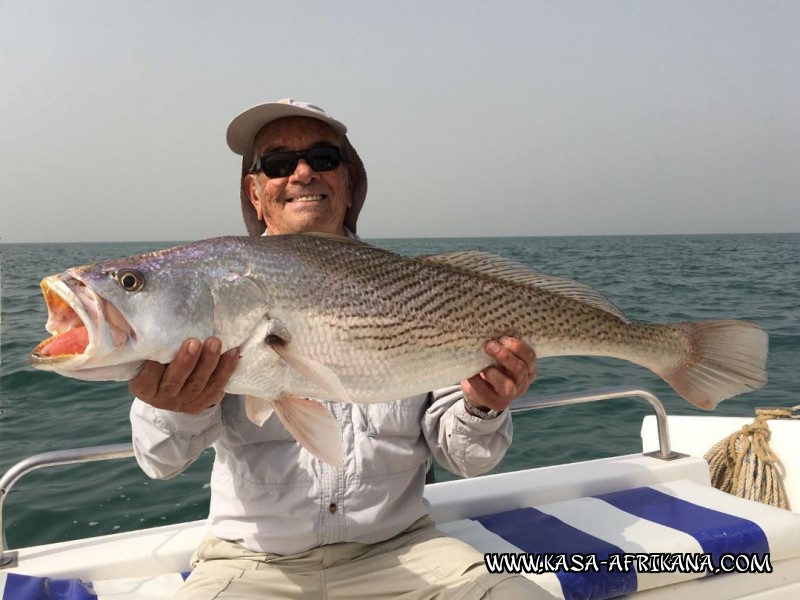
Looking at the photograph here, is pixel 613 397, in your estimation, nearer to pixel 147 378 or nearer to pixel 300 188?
pixel 300 188

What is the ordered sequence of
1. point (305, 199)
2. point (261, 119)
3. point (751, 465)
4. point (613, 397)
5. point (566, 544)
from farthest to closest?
1. point (751, 465)
2. point (613, 397)
3. point (261, 119)
4. point (305, 199)
5. point (566, 544)

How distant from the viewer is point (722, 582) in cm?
313

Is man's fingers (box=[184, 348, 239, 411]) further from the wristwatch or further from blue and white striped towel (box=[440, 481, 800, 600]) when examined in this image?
blue and white striped towel (box=[440, 481, 800, 600])

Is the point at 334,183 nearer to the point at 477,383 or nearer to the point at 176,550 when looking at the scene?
the point at 477,383

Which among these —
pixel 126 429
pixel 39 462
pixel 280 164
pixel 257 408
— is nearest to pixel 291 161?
pixel 280 164

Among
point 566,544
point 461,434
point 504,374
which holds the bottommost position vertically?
point 566,544

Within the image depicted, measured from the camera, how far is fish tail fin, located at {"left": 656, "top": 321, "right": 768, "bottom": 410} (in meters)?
2.76

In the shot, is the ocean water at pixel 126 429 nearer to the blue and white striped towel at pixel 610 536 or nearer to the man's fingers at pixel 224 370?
the blue and white striped towel at pixel 610 536

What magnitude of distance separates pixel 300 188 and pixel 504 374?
61.8 inches

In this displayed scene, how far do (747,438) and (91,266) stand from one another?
14.1 feet

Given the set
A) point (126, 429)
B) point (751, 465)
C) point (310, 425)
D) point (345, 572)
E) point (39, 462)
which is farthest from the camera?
point (126, 429)

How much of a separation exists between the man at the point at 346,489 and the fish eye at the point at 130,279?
1.73ft

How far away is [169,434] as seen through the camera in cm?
265

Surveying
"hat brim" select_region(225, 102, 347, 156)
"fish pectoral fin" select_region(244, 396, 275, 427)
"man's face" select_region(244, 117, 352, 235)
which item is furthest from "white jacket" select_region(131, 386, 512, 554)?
"hat brim" select_region(225, 102, 347, 156)
